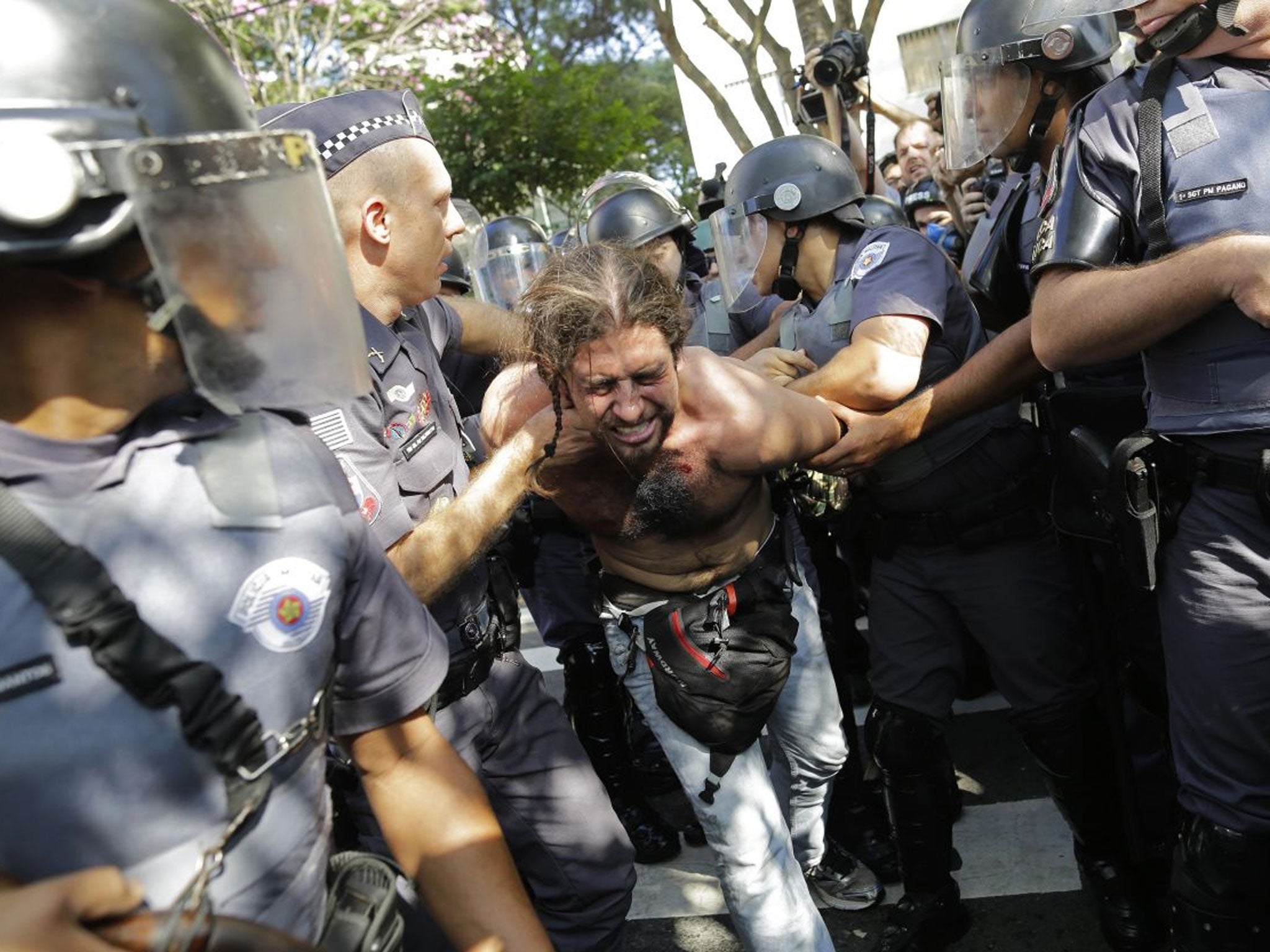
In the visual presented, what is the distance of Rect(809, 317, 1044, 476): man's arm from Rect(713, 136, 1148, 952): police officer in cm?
9

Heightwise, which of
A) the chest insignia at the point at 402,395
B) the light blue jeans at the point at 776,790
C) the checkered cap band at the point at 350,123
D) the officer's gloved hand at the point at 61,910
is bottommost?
the light blue jeans at the point at 776,790

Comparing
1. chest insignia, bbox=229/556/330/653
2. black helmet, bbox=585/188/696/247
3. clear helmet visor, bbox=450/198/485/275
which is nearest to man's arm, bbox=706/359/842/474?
chest insignia, bbox=229/556/330/653

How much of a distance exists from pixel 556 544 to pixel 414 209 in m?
1.66

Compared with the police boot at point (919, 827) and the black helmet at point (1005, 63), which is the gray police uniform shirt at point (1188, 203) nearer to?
the black helmet at point (1005, 63)

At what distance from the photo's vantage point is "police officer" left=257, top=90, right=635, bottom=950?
2.29 metres

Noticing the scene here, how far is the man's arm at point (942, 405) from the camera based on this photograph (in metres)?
2.65

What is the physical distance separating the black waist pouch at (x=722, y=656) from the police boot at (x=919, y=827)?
41 cm

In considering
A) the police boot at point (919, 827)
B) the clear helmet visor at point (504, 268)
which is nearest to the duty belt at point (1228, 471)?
the police boot at point (919, 827)

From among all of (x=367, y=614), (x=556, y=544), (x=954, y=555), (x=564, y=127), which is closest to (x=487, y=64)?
(x=564, y=127)

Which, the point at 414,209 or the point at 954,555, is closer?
the point at 414,209

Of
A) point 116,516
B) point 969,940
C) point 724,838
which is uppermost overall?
point 116,516

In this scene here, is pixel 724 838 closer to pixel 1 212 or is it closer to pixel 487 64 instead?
pixel 1 212

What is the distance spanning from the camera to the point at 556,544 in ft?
13.2

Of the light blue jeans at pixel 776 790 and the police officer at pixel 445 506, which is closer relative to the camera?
the police officer at pixel 445 506
